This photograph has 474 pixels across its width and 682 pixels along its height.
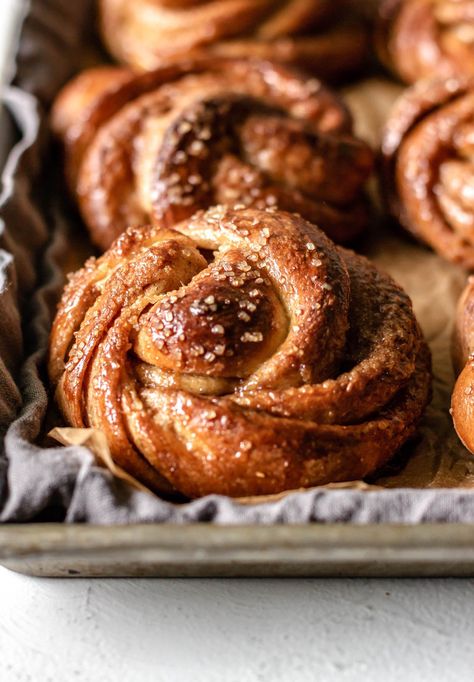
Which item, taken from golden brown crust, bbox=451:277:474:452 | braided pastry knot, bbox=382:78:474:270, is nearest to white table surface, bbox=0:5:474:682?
golden brown crust, bbox=451:277:474:452

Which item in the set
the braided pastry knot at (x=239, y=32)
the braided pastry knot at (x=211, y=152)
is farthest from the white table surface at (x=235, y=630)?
the braided pastry knot at (x=239, y=32)

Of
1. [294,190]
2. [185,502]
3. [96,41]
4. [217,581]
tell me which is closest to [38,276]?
[294,190]

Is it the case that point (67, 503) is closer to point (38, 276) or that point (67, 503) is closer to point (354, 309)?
point (354, 309)

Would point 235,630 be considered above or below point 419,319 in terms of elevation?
below

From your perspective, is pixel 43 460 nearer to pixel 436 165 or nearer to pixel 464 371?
pixel 464 371

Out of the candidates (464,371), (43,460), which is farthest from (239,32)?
(43,460)

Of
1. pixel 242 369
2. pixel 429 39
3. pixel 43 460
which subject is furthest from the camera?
pixel 429 39
